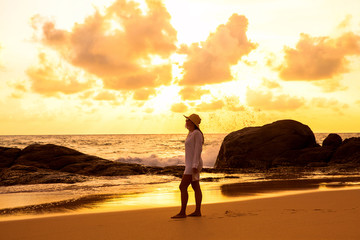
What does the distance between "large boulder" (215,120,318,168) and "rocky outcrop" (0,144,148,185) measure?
811cm

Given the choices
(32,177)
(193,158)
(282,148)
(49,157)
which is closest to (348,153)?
(282,148)

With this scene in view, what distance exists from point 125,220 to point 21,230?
2008mm

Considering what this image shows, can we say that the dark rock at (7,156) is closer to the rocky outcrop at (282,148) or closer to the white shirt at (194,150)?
the rocky outcrop at (282,148)

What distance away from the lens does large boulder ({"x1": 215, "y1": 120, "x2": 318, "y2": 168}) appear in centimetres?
2778

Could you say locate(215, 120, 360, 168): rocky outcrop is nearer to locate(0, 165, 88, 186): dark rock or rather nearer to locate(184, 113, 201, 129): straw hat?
locate(0, 165, 88, 186): dark rock

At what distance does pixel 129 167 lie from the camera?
73.3 feet

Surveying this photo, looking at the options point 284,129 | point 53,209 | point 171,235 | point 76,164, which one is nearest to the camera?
point 171,235

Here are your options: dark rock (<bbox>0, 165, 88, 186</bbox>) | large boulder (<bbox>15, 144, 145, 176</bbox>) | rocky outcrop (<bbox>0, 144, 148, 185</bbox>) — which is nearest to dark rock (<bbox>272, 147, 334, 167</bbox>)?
rocky outcrop (<bbox>0, 144, 148, 185</bbox>)

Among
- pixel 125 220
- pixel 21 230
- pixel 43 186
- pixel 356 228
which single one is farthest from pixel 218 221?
pixel 43 186

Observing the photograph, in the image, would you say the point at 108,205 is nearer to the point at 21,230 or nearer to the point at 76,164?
the point at 21,230

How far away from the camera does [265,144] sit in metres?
28.5

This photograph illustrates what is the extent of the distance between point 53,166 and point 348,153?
1870 cm

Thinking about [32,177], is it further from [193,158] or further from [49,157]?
[193,158]

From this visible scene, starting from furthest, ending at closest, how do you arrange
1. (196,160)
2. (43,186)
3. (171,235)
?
(43,186) → (196,160) → (171,235)
